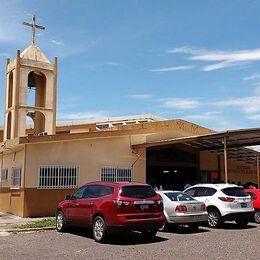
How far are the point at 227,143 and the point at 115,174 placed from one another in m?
6.07

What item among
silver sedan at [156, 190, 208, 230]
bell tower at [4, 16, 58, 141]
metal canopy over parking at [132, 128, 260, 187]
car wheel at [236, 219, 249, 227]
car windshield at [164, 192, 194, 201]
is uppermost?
bell tower at [4, 16, 58, 141]

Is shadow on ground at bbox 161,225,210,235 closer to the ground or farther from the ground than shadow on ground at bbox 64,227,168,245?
farther from the ground

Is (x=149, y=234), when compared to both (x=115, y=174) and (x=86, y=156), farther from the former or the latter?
(x=115, y=174)

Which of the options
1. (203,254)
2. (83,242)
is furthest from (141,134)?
(203,254)

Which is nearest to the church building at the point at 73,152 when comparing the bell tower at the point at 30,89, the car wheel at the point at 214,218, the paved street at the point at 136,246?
the bell tower at the point at 30,89

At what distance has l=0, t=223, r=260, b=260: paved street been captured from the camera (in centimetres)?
939

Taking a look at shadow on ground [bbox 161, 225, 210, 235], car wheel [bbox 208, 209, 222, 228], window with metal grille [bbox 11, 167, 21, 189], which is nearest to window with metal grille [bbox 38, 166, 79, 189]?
window with metal grille [bbox 11, 167, 21, 189]

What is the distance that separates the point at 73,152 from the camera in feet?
64.4

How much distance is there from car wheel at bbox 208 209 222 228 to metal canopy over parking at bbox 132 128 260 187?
3415 millimetres

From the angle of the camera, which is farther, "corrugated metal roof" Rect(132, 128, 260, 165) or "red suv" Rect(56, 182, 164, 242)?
"corrugated metal roof" Rect(132, 128, 260, 165)

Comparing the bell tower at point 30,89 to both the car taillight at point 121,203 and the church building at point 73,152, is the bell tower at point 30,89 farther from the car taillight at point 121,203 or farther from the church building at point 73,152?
the car taillight at point 121,203

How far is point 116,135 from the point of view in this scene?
21.2 meters

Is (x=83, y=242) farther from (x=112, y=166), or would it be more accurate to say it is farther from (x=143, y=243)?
(x=112, y=166)

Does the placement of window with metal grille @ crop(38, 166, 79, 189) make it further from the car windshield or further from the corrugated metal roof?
the car windshield
